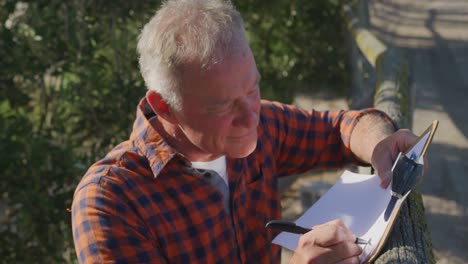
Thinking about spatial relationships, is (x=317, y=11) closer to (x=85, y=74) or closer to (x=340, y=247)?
(x=85, y=74)

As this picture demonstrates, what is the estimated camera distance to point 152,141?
2105mm

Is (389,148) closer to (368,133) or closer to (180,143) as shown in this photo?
(368,133)

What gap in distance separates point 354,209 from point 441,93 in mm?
4928

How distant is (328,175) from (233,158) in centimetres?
361

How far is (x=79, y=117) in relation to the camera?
4168mm

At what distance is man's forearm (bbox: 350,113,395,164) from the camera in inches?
92.6

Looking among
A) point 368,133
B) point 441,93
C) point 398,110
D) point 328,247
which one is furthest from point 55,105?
point 441,93

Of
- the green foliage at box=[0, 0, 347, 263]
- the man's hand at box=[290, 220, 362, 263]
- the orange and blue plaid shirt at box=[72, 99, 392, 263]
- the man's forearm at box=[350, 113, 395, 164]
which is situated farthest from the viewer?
the green foliage at box=[0, 0, 347, 263]

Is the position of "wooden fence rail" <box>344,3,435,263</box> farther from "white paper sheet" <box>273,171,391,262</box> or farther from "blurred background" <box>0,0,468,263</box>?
"blurred background" <box>0,0,468,263</box>

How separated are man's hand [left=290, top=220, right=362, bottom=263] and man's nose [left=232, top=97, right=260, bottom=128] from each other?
0.37 meters

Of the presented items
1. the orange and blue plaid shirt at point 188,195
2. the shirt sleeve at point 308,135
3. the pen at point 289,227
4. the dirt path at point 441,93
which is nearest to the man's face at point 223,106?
the orange and blue plaid shirt at point 188,195

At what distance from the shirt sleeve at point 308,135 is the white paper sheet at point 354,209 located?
0.26m

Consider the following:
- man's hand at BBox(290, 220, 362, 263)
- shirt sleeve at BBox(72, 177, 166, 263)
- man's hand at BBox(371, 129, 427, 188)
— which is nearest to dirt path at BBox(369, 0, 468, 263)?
man's hand at BBox(371, 129, 427, 188)

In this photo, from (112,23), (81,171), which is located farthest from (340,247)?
(112,23)
